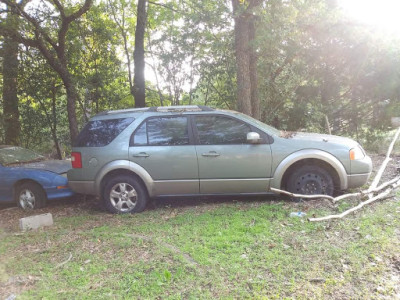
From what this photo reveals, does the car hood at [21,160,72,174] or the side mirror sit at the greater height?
the side mirror

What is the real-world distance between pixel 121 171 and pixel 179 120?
1.32 m

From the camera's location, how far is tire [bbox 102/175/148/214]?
5492 millimetres

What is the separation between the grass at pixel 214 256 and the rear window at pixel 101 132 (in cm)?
138

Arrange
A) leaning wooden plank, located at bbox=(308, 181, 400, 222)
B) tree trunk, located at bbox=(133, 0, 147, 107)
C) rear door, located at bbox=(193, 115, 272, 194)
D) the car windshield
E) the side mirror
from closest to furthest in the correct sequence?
1. leaning wooden plank, located at bbox=(308, 181, 400, 222)
2. the side mirror
3. rear door, located at bbox=(193, 115, 272, 194)
4. the car windshield
5. tree trunk, located at bbox=(133, 0, 147, 107)

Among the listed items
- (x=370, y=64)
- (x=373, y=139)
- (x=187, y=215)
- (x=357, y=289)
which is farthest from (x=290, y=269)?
(x=373, y=139)

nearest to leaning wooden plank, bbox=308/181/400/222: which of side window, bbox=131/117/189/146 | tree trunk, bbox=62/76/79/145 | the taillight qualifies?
side window, bbox=131/117/189/146

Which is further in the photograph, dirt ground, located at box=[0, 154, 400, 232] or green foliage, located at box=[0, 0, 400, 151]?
green foliage, located at box=[0, 0, 400, 151]

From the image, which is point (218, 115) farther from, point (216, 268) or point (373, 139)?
point (373, 139)

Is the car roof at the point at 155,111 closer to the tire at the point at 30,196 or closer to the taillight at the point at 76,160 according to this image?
the taillight at the point at 76,160

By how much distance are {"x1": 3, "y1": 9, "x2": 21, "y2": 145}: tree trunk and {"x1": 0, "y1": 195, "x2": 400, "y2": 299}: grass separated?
782 cm

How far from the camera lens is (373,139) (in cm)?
1305

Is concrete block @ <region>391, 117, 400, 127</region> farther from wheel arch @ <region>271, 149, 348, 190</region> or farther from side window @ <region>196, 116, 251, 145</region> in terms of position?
side window @ <region>196, 116, 251, 145</region>

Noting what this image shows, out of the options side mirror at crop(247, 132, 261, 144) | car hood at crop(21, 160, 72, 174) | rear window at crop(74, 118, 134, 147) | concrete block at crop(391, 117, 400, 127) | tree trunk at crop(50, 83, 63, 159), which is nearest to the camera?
side mirror at crop(247, 132, 261, 144)

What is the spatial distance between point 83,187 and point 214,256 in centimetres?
302
